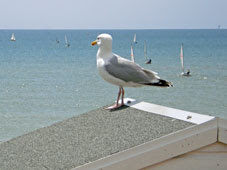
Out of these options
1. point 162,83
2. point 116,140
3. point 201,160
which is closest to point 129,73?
point 162,83

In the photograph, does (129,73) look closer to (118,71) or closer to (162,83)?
(118,71)

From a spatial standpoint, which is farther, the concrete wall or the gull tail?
the gull tail

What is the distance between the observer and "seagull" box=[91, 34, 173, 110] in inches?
229

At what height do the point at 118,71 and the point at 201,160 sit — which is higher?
the point at 118,71

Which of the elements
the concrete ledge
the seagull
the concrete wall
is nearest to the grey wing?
the seagull

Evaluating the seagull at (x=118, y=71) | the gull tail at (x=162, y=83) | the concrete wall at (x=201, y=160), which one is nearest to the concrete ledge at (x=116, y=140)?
the concrete wall at (x=201, y=160)

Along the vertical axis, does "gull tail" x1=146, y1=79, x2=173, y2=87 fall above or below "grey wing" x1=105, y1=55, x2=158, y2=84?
below

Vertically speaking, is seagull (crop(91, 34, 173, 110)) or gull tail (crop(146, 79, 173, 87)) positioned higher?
seagull (crop(91, 34, 173, 110))

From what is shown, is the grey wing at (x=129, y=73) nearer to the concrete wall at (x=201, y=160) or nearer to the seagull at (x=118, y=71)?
the seagull at (x=118, y=71)

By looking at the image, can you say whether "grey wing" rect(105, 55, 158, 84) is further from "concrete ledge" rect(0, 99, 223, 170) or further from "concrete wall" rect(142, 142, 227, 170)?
"concrete wall" rect(142, 142, 227, 170)

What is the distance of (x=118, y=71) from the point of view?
19.2ft

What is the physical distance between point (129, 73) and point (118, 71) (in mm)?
189

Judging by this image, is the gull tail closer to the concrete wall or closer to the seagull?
the seagull

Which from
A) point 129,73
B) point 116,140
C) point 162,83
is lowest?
point 116,140
